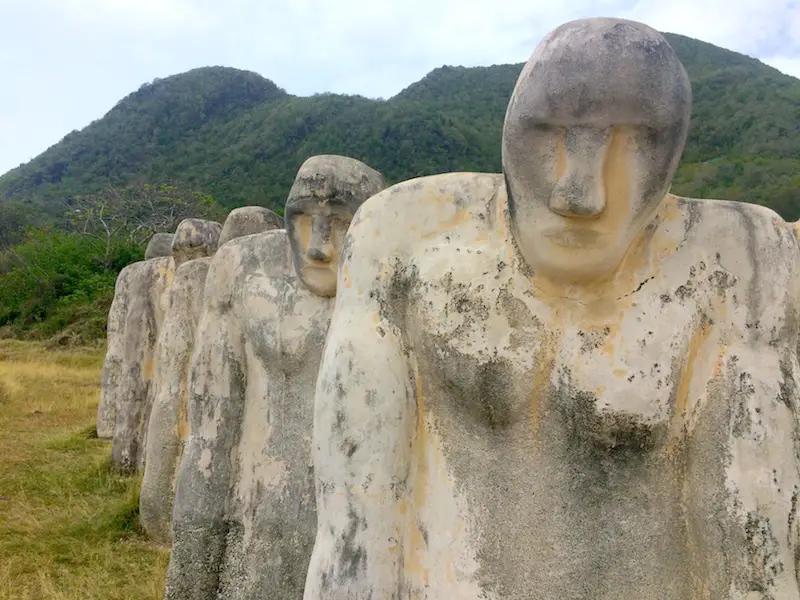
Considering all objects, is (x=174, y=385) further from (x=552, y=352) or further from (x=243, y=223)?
(x=552, y=352)

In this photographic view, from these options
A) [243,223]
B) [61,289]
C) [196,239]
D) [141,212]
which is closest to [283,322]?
[243,223]

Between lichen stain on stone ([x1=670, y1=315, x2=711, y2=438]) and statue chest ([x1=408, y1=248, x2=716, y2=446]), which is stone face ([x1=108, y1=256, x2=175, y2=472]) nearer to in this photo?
statue chest ([x1=408, y1=248, x2=716, y2=446])

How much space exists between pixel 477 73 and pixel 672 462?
54.1 m

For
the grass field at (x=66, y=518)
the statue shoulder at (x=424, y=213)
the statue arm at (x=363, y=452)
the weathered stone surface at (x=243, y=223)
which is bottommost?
the grass field at (x=66, y=518)

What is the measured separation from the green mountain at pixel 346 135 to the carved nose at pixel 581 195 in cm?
2282

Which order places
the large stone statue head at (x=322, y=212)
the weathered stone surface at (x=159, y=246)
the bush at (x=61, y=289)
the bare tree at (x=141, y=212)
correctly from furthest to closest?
the bare tree at (x=141, y=212) → the bush at (x=61, y=289) → the weathered stone surface at (x=159, y=246) → the large stone statue head at (x=322, y=212)

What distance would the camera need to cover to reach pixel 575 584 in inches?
55.6

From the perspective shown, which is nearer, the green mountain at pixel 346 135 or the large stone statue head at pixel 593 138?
the large stone statue head at pixel 593 138

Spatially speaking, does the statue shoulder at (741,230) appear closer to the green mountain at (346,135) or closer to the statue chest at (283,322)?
the statue chest at (283,322)

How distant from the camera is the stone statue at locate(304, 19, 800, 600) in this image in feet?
4.37

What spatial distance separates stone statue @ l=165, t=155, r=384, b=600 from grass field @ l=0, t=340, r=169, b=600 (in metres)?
2.29

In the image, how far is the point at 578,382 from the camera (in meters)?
1.39

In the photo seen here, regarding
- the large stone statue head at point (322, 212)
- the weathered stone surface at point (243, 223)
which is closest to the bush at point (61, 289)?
the weathered stone surface at point (243, 223)

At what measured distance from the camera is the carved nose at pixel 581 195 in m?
1.31
